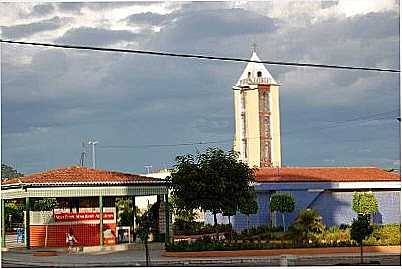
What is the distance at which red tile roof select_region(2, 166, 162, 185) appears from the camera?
2794cm

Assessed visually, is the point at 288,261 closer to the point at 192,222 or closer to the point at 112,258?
the point at 112,258

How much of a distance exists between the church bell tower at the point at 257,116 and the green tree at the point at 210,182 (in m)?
31.4

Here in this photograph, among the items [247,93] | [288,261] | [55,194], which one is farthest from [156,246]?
[247,93]

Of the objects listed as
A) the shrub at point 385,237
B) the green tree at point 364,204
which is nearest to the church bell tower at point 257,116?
the green tree at point 364,204

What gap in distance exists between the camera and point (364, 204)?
3138 centimetres

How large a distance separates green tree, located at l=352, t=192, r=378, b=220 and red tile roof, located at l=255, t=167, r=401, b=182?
3.77 meters

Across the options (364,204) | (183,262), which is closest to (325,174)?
(364,204)

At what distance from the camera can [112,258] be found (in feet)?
78.1

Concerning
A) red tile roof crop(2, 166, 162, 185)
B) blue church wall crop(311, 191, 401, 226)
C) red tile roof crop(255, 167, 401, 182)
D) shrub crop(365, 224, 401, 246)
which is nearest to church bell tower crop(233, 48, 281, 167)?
red tile roof crop(255, 167, 401, 182)

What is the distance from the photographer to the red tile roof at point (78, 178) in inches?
1100

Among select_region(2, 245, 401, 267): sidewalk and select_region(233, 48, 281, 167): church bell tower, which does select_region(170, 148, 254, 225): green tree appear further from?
select_region(233, 48, 281, 167): church bell tower

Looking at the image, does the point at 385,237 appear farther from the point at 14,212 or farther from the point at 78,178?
the point at 14,212

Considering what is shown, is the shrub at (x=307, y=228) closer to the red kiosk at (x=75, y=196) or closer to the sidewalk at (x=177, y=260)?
the sidewalk at (x=177, y=260)

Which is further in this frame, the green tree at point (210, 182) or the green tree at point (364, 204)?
the green tree at point (364, 204)
